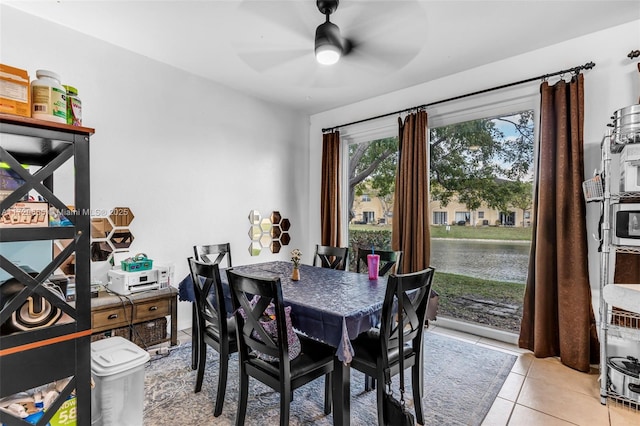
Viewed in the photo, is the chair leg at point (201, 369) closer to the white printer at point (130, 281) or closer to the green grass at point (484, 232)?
the white printer at point (130, 281)

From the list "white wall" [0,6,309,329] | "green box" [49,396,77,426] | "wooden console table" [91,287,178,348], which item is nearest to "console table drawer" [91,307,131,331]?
"wooden console table" [91,287,178,348]

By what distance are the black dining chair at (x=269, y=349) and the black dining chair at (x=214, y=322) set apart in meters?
0.21

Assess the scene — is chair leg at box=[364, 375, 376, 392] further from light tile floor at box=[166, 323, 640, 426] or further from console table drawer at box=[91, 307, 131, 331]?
console table drawer at box=[91, 307, 131, 331]

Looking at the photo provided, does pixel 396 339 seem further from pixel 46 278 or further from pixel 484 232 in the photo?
pixel 484 232

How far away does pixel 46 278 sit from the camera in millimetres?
1229

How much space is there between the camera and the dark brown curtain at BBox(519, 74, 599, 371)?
97.7 inches

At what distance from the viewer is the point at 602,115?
2.53 metres

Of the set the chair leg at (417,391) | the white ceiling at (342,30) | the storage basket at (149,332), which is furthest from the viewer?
the storage basket at (149,332)

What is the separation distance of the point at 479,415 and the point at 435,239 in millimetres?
1940

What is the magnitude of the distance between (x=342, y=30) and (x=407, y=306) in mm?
2141

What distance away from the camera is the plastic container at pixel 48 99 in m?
1.23

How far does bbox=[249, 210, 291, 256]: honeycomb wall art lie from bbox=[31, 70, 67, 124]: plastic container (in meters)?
2.71

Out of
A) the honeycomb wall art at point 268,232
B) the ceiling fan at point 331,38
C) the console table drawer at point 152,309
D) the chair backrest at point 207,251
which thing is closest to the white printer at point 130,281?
the console table drawer at point 152,309

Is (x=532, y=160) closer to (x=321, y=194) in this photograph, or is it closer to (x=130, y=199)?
(x=321, y=194)
